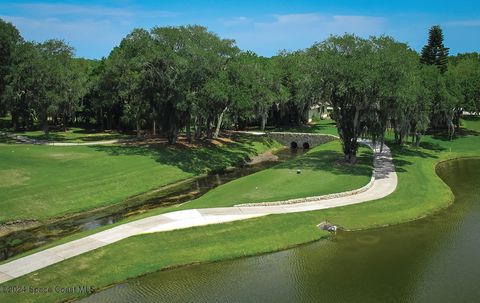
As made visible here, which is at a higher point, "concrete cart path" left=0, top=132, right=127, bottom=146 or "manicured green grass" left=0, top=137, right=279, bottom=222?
"concrete cart path" left=0, top=132, right=127, bottom=146

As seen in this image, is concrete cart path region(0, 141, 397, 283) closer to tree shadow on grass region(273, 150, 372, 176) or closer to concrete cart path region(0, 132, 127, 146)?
tree shadow on grass region(273, 150, 372, 176)

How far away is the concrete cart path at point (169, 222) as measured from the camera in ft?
81.4

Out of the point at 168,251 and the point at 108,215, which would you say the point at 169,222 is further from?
the point at 108,215

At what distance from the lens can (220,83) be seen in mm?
56062

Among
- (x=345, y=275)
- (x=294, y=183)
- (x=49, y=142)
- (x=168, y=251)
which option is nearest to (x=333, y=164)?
(x=294, y=183)

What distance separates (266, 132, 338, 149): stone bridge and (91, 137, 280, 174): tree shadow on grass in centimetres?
1254

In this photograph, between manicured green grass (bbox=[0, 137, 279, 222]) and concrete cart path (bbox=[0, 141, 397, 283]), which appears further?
manicured green grass (bbox=[0, 137, 279, 222])

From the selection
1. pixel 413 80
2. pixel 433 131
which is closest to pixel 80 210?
pixel 413 80

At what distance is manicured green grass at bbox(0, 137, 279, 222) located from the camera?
37.5 meters

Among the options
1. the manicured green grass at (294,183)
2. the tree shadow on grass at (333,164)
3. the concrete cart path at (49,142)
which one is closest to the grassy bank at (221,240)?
the manicured green grass at (294,183)

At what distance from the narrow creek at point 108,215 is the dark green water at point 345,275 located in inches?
417

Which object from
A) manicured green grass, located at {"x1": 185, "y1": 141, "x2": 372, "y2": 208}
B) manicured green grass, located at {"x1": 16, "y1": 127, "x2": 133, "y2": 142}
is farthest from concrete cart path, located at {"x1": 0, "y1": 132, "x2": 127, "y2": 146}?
manicured green grass, located at {"x1": 185, "y1": 141, "x2": 372, "y2": 208}

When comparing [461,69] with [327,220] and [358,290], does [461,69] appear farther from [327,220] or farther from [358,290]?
[358,290]

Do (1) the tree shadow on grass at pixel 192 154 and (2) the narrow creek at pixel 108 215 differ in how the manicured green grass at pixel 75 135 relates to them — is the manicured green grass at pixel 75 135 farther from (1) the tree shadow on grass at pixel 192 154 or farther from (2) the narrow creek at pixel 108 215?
(2) the narrow creek at pixel 108 215
